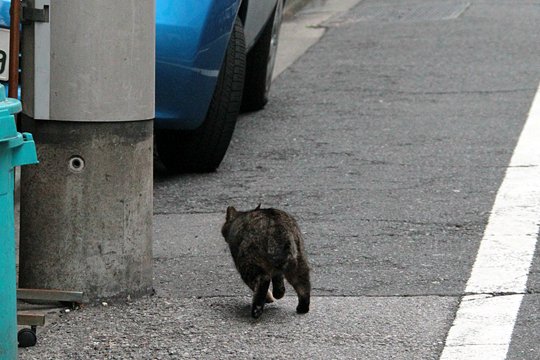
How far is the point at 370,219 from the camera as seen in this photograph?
664 centimetres

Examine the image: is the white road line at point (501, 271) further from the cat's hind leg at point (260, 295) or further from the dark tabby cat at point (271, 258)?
the cat's hind leg at point (260, 295)

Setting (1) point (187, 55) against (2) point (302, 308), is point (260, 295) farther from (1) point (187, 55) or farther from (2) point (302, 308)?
(1) point (187, 55)

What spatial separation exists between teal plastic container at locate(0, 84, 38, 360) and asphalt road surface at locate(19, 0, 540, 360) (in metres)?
0.45

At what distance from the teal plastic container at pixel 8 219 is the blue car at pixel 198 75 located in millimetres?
1657

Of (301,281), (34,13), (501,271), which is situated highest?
(34,13)

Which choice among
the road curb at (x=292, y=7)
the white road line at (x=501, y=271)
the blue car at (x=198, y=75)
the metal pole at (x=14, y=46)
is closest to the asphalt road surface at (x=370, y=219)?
the white road line at (x=501, y=271)

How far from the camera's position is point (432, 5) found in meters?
14.9

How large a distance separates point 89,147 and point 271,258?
2.91 feet

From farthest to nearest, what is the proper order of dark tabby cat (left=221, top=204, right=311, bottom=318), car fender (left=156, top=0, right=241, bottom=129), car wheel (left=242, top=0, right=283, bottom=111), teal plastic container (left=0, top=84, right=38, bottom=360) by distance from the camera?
car wheel (left=242, top=0, right=283, bottom=111)
car fender (left=156, top=0, right=241, bottom=129)
dark tabby cat (left=221, top=204, right=311, bottom=318)
teal plastic container (left=0, top=84, right=38, bottom=360)

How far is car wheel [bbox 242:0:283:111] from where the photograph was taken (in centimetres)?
941

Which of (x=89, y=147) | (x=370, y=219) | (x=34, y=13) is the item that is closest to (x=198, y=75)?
(x=370, y=219)

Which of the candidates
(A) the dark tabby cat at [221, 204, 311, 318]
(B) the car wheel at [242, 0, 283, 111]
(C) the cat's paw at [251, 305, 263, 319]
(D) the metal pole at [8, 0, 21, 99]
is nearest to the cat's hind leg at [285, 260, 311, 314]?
(A) the dark tabby cat at [221, 204, 311, 318]

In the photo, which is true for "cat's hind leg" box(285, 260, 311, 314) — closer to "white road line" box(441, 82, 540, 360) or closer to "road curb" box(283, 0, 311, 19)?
"white road line" box(441, 82, 540, 360)

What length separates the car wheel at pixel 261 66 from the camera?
941cm
